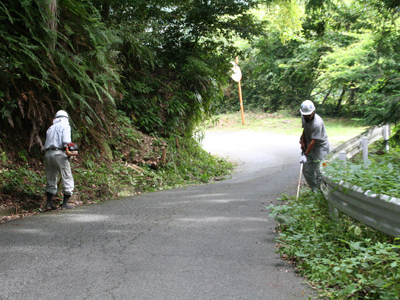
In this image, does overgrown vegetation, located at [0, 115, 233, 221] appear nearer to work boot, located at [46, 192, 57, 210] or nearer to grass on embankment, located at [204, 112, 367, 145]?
work boot, located at [46, 192, 57, 210]

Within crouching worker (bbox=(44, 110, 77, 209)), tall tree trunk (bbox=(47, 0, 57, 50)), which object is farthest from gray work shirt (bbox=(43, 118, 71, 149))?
tall tree trunk (bbox=(47, 0, 57, 50))

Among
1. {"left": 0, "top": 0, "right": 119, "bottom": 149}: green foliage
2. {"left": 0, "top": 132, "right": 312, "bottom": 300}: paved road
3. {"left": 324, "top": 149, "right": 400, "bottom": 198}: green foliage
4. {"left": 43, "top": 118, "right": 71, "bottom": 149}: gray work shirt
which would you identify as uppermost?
{"left": 0, "top": 0, "right": 119, "bottom": 149}: green foliage

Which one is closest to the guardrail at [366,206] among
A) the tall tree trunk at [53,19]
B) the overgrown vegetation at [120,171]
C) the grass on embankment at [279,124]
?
the overgrown vegetation at [120,171]

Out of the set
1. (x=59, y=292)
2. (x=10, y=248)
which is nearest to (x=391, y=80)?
(x=59, y=292)

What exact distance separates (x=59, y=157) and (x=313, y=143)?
203 inches

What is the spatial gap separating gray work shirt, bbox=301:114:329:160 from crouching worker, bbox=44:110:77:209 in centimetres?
483

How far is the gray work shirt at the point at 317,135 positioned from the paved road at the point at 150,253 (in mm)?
1337

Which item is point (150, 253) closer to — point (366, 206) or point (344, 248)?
point (344, 248)

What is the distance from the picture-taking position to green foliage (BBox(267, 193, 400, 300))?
352 centimetres

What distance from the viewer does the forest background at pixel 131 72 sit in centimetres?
810

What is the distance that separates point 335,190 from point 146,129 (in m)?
9.37

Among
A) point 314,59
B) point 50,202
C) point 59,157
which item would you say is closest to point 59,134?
point 59,157

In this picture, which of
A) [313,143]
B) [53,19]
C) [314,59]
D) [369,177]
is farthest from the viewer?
[314,59]

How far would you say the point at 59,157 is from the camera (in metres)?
7.84
